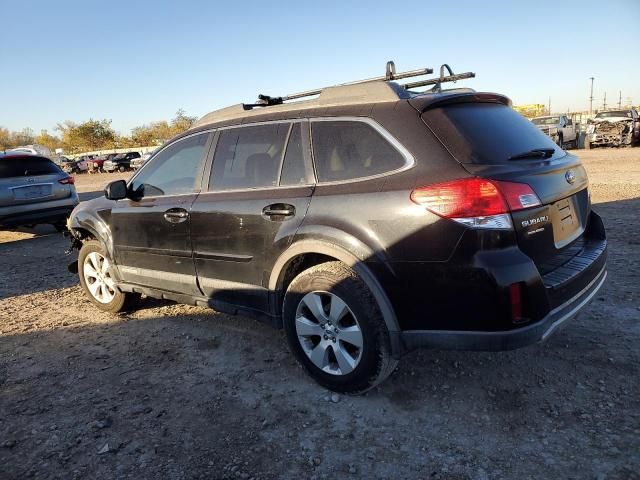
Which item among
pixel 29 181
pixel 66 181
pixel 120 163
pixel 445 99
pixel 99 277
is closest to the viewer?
pixel 445 99

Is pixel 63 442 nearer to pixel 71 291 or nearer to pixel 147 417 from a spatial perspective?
pixel 147 417

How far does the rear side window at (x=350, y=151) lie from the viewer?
263 centimetres

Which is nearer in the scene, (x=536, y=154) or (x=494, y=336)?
(x=494, y=336)

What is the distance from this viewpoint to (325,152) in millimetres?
2922

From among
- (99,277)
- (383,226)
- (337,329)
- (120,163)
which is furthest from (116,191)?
(120,163)

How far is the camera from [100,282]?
4.73 m

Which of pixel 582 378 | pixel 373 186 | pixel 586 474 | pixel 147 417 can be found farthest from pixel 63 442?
pixel 582 378

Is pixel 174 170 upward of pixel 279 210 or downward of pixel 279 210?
upward

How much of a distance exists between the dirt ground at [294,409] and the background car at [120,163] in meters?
38.0

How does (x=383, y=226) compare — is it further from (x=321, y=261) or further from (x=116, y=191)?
(x=116, y=191)

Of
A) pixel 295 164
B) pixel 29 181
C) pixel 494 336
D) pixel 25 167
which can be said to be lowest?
pixel 494 336

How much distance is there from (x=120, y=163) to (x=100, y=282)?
3781 centimetres

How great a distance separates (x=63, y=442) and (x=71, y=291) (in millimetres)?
3429

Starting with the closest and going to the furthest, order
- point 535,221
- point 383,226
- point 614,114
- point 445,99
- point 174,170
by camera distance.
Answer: point 535,221 → point 383,226 → point 445,99 → point 174,170 → point 614,114
